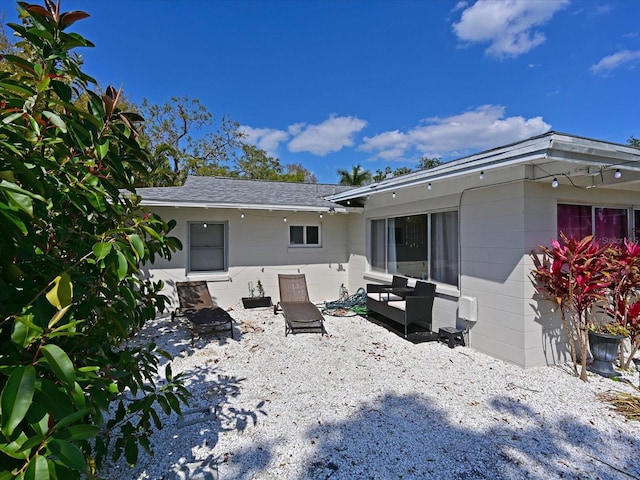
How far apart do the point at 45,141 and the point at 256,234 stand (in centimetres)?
852

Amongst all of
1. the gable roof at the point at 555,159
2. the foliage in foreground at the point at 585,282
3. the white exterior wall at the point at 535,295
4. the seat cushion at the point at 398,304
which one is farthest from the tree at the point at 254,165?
the foliage in foreground at the point at 585,282

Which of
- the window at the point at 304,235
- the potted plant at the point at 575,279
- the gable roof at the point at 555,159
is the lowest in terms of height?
the potted plant at the point at 575,279

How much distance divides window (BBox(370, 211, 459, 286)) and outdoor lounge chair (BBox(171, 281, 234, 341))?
4660 mm

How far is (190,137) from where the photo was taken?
27.9 meters

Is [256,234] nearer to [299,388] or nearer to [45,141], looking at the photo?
[299,388]

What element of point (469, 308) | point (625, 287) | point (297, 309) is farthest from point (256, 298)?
point (625, 287)

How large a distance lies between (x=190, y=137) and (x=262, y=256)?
2244cm

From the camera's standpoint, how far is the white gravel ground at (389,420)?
3100 millimetres

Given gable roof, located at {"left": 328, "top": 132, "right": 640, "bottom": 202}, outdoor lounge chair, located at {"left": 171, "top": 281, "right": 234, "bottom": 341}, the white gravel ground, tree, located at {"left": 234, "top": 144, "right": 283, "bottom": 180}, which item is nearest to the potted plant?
the white gravel ground

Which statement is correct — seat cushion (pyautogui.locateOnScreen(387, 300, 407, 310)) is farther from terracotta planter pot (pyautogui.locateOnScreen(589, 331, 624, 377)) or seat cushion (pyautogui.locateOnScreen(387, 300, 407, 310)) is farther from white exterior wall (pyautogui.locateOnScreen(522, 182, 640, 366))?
terracotta planter pot (pyautogui.locateOnScreen(589, 331, 624, 377))

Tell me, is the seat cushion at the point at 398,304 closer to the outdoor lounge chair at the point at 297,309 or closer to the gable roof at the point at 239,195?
the outdoor lounge chair at the point at 297,309

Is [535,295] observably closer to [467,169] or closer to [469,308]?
[469,308]

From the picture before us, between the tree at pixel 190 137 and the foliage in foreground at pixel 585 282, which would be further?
the tree at pixel 190 137

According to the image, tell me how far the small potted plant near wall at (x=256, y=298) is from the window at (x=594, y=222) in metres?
7.56
